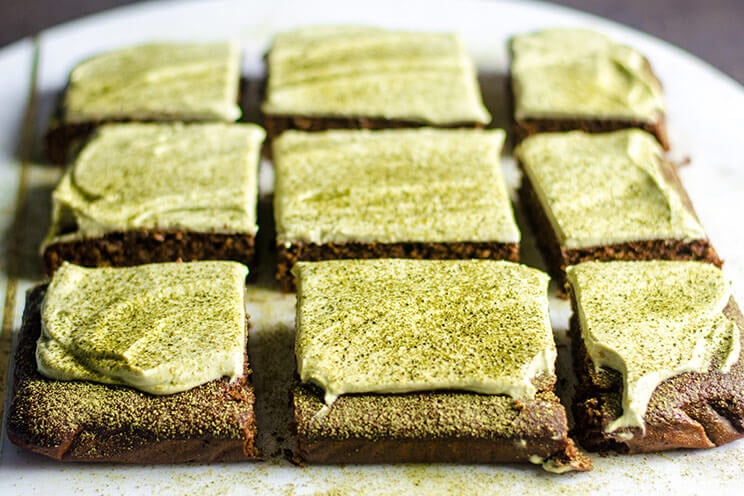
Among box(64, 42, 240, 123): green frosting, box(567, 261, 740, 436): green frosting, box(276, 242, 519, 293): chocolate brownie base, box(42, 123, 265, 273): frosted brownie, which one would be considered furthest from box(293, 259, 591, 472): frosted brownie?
box(64, 42, 240, 123): green frosting

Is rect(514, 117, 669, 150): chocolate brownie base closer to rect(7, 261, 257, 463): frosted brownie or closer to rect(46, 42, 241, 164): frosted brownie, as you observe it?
rect(46, 42, 241, 164): frosted brownie

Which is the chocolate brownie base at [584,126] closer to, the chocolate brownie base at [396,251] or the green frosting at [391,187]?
the green frosting at [391,187]

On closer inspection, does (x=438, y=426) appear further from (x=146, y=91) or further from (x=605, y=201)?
(x=146, y=91)

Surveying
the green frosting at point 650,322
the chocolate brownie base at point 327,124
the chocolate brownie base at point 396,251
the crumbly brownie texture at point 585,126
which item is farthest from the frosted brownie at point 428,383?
the crumbly brownie texture at point 585,126

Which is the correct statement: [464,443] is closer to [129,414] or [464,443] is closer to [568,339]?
[568,339]

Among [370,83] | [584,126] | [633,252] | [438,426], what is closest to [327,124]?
[370,83]

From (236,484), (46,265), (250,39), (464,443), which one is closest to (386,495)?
(464,443)
